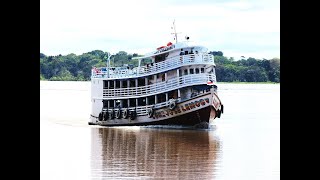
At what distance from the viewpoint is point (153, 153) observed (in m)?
Answer: 12.4

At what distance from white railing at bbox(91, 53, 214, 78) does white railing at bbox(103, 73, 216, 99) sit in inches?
12.1

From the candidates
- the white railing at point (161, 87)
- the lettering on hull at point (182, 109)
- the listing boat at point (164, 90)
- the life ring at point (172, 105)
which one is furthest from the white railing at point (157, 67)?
the lettering on hull at point (182, 109)

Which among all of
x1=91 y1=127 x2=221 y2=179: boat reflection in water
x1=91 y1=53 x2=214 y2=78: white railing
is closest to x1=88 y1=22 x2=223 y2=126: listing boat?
x1=91 y1=53 x2=214 y2=78: white railing

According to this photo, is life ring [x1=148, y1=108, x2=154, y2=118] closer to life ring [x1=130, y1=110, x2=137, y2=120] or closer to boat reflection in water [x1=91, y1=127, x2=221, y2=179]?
life ring [x1=130, y1=110, x2=137, y2=120]

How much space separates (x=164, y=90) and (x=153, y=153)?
8.35ft

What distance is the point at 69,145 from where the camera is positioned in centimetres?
1355

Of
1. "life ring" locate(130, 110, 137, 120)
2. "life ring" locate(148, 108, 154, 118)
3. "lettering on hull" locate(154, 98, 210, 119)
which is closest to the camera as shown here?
"lettering on hull" locate(154, 98, 210, 119)

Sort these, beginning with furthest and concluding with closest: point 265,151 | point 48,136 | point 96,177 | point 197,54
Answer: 1. point 48,136
2. point 197,54
3. point 265,151
4. point 96,177

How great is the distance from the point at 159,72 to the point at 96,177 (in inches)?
241

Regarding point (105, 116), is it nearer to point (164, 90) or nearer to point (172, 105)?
point (164, 90)

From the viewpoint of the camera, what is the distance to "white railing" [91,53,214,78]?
47.0 feet
